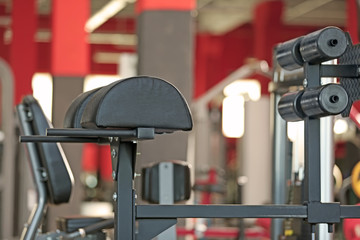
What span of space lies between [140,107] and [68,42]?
5.62 metres

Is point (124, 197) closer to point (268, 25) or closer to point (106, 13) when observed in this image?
point (268, 25)

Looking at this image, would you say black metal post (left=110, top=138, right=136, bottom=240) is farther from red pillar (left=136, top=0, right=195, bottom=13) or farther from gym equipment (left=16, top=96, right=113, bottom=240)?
red pillar (left=136, top=0, right=195, bottom=13)

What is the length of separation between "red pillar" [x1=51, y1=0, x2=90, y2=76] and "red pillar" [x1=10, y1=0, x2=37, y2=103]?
12.5 feet

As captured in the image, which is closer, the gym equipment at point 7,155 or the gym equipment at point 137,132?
the gym equipment at point 137,132

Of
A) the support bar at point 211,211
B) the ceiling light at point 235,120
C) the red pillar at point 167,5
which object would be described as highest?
the red pillar at point 167,5

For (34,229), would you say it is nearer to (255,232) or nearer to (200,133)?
(255,232)

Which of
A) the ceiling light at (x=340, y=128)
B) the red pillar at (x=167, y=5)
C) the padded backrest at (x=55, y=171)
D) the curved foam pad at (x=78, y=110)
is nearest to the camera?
the curved foam pad at (x=78, y=110)

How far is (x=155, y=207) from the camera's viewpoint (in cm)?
A: 257

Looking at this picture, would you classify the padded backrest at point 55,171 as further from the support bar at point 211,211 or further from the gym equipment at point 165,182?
the support bar at point 211,211

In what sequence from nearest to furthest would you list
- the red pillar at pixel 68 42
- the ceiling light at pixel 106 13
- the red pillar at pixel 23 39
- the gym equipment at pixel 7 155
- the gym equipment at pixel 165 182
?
the gym equipment at pixel 165 182 → the gym equipment at pixel 7 155 → the red pillar at pixel 68 42 → the red pillar at pixel 23 39 → the ceiling light at pixel 106 13

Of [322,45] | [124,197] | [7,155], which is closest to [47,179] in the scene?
[124,197]

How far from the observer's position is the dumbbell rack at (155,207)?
252 cm

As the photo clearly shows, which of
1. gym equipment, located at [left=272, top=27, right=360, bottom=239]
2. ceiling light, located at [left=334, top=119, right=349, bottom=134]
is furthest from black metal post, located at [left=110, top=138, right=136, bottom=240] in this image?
ceiling light, located at [left=334, top=119, right=349, bottom=134]

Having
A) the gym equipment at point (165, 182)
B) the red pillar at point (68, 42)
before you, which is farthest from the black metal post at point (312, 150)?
the red pillar at point (68, 42)
